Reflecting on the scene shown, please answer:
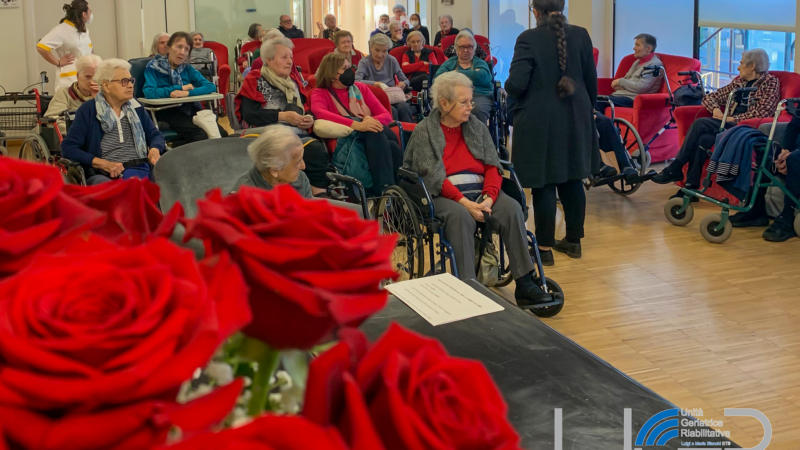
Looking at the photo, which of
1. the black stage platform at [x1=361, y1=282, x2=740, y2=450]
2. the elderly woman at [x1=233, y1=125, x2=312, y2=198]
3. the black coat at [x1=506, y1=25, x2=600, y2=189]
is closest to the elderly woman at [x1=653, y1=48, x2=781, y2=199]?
the black coat at [x1=506, y1=25, x2=600, y2=189]

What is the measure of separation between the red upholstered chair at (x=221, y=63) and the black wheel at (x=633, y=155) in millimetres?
5183

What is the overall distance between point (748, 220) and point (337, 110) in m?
2.72

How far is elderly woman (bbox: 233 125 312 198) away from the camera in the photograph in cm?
287

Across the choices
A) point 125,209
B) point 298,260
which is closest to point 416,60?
point 125,209

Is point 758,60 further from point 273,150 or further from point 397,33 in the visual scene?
point 397,33

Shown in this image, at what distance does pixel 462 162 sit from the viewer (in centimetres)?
368

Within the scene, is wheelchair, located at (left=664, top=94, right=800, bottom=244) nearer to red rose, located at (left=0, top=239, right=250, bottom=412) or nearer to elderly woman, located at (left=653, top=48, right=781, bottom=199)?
elderly woman, located at (left=653, top=48, right=781, bottom=199)

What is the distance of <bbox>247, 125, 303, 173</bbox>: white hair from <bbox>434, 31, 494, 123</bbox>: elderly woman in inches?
148

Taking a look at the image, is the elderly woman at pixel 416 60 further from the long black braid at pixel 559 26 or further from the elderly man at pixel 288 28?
the long black braid at pixel 559 26

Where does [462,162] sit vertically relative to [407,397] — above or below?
below

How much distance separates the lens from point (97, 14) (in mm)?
10180

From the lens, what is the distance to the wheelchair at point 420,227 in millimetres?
3369

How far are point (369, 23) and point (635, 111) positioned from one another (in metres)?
13.8

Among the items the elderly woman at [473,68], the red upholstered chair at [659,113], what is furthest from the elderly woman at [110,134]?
the red upholstered chair at [659,113]
